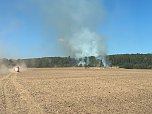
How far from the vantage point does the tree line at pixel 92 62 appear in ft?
394

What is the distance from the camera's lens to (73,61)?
131 m

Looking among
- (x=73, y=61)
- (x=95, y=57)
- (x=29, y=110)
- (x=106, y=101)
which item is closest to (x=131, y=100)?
(x=106, y=101)

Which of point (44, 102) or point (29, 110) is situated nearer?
point (29, 110)

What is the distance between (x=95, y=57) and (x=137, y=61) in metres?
32.2

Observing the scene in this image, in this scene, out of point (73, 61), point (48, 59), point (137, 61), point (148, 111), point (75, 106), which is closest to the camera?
point (148, 111)

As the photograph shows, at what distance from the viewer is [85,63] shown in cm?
12469

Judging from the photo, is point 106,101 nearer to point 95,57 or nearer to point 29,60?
point 95,57

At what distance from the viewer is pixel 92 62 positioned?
124m

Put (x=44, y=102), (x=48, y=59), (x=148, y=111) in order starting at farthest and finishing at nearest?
(x=48, y=59) < (x=44, y=102) < (x=148, y=111)

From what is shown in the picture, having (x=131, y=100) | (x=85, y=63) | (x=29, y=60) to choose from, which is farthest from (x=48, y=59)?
(x=131, y=100)

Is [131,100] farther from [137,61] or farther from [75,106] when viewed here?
[137,61]

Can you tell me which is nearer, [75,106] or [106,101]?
[75,106]

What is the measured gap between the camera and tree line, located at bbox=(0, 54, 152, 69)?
120200 millimetres

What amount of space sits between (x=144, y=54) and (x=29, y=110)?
142956 millimetres
